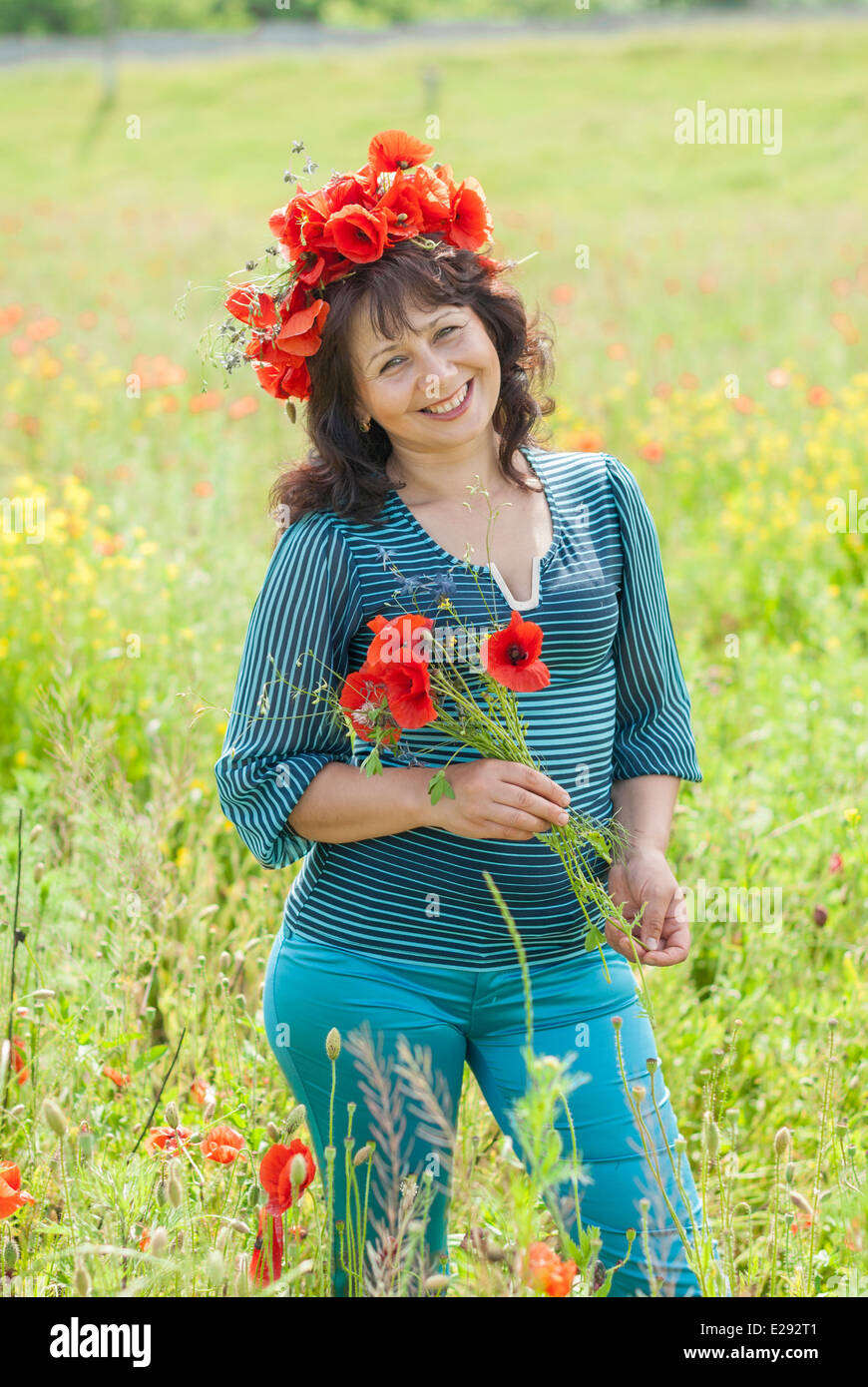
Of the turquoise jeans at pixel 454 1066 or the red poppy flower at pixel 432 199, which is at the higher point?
the red poppy flower at pixel 432 199

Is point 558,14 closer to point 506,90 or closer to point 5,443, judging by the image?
point 506,90

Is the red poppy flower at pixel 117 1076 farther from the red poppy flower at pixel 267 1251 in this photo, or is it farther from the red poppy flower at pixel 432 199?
the red poppy flower at pixel 432 199

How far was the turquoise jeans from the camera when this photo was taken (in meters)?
1.71

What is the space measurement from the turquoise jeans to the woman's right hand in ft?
0.97

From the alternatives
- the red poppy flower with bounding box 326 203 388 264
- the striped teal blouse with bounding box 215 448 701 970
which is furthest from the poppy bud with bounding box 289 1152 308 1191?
the red poppy flower with bounding box 326 203 388 264

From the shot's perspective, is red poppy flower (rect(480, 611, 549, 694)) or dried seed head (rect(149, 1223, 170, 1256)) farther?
red poppy flower (rect(480, 611, 549, 694))

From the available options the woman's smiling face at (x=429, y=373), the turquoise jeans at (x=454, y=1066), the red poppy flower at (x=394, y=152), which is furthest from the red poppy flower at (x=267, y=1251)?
the red poppy flower at (x=394, y=152)

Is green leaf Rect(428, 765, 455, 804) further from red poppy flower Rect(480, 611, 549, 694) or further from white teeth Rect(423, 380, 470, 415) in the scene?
white teeth Rect(423, 380, 470, 415)

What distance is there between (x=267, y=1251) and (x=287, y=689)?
0.70 metres

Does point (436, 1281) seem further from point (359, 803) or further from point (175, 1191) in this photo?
point (359, 803)

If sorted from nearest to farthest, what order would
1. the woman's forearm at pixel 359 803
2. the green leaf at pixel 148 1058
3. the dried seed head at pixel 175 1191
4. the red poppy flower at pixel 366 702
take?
the dried seed head at pixel 175 1191, the red poppy flower at pixel 366 702, the woman's forearm at pixel 359 803, the green leaf at pixel 148 1058

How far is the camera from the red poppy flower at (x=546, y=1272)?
1182 mm

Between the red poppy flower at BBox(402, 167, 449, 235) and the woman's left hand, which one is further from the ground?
the red poppy flower at BBox(402, 167, 449, 235)

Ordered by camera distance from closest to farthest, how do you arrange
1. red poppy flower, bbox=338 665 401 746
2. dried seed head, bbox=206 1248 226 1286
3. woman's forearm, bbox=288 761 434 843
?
dried seed head, bbox=206 1248 226 1286 < red poppy flower, bbox=338 665 401 746 < woman's forearm, bbox=288 761 434 843
